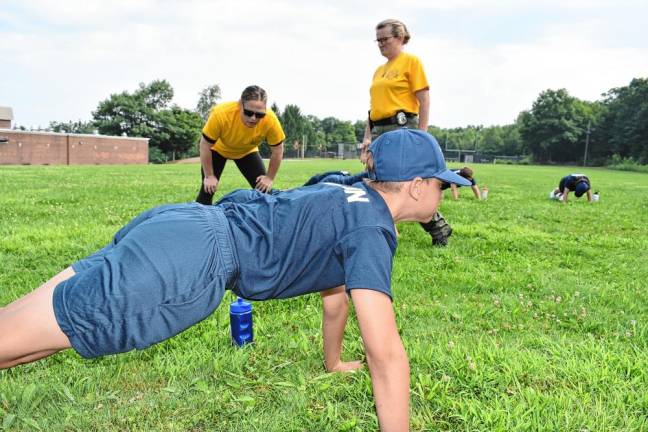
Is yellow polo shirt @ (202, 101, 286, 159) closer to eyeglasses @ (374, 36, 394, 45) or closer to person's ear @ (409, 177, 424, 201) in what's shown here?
eyeglasses @ (374, 36, 394, 45)

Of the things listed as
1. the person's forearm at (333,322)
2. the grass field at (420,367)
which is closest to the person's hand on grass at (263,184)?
the grass field at (420,367)

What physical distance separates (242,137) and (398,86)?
1865 millimetres

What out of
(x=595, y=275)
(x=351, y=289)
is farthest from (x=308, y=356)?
(x=595, y=275)

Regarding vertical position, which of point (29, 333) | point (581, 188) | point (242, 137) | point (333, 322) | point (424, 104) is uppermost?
point (424, 104)

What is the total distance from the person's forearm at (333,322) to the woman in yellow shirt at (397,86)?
2681 mm

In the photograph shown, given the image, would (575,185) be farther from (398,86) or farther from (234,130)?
(234,130)

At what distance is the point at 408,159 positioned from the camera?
212 centimetres

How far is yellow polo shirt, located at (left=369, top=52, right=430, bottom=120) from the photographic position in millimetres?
5262

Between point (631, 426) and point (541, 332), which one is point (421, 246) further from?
point (631, 426)

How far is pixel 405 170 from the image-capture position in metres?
2.12

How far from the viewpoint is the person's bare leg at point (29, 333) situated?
1.85 metres

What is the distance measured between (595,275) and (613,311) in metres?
1.28

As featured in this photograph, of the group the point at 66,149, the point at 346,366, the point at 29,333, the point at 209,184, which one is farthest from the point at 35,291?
the point at 66,149

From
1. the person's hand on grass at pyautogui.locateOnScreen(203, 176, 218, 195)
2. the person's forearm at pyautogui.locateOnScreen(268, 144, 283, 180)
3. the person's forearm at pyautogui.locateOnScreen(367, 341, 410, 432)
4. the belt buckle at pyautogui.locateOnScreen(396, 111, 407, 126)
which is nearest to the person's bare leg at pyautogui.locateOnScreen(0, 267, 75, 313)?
the person's forearm at pyautogui.locateOnScreen(367, 341, 410, 432)
